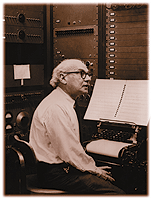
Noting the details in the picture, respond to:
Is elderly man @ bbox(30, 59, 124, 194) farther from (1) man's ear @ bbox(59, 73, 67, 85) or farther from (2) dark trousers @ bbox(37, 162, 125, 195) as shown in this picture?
(1) man's ear @ bbox(59, 73, 67, 85)

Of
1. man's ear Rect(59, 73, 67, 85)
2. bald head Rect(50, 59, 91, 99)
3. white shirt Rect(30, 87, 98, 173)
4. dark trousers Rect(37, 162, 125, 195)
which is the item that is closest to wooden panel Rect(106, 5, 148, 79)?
bald head Rect(50, 59, 91, 99)

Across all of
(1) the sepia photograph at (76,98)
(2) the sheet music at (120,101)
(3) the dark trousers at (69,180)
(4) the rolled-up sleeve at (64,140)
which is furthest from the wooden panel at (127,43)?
(3) the dark trousers at (69,180)

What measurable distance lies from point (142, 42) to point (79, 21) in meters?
0.78

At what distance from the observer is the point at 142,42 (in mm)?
2891

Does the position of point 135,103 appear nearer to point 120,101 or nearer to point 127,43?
point 120,101

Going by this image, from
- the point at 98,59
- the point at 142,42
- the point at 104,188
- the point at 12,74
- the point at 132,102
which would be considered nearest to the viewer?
the point at 104,188

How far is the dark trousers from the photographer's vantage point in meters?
2.16

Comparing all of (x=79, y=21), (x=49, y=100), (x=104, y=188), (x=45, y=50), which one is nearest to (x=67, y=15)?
(x=79, y=21)

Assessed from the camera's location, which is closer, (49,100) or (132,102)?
(49,100)

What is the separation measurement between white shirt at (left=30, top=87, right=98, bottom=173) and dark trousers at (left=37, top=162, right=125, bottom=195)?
0.04m

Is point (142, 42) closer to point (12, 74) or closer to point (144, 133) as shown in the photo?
point (144, 133)

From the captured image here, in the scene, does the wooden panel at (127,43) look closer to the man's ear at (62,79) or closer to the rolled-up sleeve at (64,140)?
the man's ear at (62,79)

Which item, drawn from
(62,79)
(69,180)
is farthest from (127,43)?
(69,180)

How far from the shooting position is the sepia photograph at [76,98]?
2.20 metres
